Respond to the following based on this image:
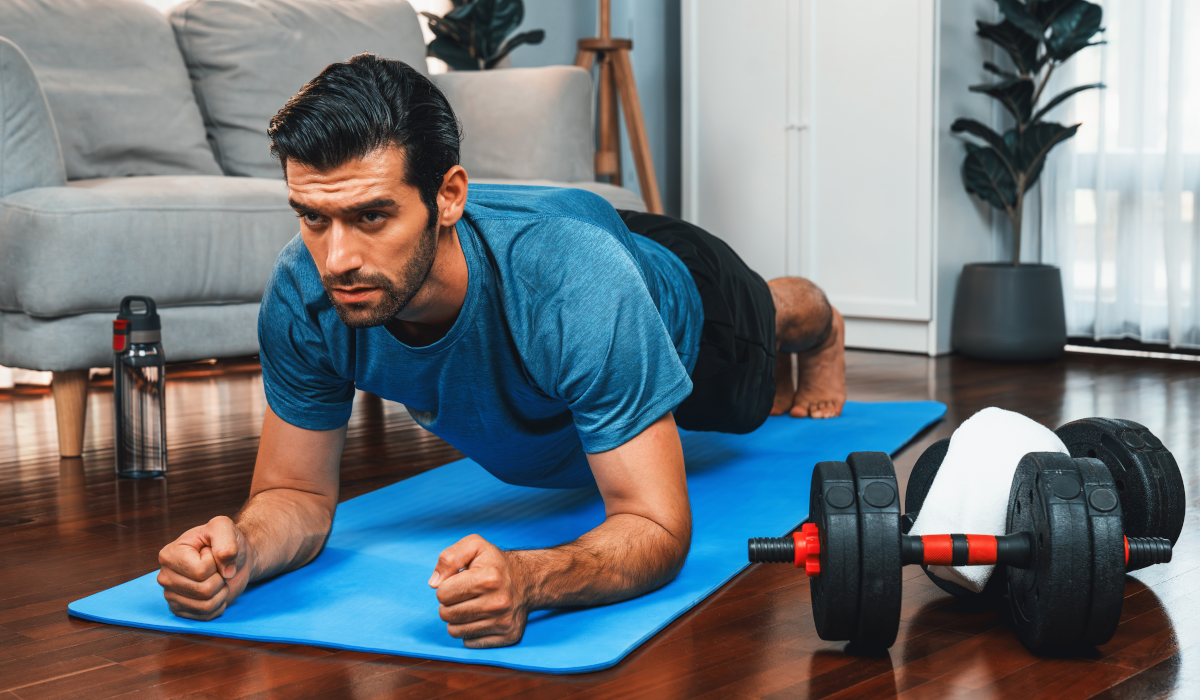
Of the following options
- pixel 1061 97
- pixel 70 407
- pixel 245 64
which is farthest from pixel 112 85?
pixel 1061 97

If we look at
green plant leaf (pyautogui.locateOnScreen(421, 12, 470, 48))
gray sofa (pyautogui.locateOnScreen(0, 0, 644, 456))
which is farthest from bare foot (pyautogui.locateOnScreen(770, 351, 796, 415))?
green plant leaf (pyautogui.locateOnScreen(421, 12, 470, 48))

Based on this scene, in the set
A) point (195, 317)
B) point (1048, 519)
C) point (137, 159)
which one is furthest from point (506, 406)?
point (137, 159)

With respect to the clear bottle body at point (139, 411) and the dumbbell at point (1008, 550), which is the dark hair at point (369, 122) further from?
the clear bottle body at point (139, 411)

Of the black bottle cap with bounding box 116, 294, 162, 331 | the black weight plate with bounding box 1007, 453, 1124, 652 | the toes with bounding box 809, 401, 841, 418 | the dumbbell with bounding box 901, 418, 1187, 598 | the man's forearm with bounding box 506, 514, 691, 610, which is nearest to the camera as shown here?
the black weight plate with bounding box 1007, 453, 1124, 652

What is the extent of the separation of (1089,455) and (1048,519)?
0.36 m

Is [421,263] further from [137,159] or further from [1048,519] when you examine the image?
[137,159]

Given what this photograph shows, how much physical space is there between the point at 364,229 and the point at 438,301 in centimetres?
14

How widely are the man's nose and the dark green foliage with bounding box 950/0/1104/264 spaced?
8.27 feet

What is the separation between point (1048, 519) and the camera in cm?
90

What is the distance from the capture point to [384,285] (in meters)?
1.00

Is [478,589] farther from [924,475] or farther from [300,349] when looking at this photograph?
[924,475]

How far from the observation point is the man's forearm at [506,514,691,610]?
103 centimetres

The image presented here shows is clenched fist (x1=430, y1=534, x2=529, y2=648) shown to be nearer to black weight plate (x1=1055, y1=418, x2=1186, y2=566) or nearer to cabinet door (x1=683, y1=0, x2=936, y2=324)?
black weight plate (x1=1055, y1=418, x2=1186, y2=566)

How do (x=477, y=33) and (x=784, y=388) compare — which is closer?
(x=784, y=388)
